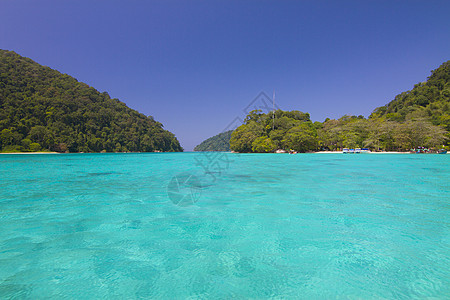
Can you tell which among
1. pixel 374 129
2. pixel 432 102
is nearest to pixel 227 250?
pixel 374 129

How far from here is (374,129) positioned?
2424 inches

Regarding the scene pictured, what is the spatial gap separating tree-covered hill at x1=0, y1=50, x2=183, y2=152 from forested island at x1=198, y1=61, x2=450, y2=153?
6885cm

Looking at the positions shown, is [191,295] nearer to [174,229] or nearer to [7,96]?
[174,229]

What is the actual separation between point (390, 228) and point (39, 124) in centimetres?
11246

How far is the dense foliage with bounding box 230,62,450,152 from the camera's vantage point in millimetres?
52300

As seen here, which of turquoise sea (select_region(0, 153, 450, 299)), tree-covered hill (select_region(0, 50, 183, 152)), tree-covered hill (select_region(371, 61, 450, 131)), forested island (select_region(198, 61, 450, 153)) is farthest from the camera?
tree-covered hill (select_region(0, 50, 183, 152))

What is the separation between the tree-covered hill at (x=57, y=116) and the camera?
3000 inches

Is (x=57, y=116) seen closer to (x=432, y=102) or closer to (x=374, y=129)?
(x=374, y=129)

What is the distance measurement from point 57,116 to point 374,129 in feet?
406

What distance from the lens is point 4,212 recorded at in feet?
22.4

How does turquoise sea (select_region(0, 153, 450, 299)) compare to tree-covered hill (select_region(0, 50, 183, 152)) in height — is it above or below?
below

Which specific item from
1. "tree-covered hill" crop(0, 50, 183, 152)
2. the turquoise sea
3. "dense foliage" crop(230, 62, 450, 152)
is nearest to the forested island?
"dense foliage" crop(230, 62, 450, 152)

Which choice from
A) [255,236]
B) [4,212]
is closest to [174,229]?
[255,236]

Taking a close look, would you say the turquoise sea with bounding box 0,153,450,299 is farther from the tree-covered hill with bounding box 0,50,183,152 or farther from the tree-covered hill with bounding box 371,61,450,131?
the tree-covered hill with bounding box 0,50,183,152
